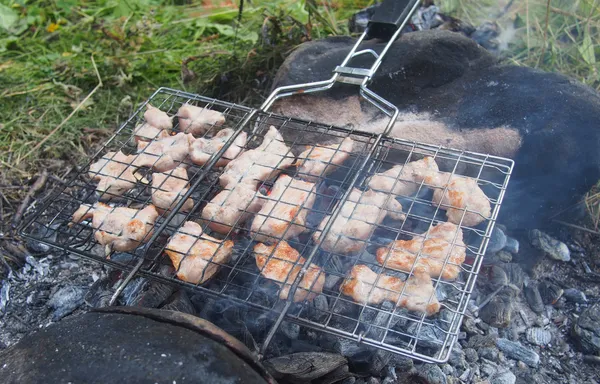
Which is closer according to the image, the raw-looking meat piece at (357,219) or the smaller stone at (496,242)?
the raw-looking meat piece at (357,219)

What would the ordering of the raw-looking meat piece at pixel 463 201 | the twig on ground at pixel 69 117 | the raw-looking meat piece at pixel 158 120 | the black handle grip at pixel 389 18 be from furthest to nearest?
the twig on ground at pixel 69 117
the black handle grip at pixel 389 18
the raw-looking meat piece at pixel 158 120
the raw-looking meat piece at pixel 463 201

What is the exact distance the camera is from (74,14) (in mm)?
5934

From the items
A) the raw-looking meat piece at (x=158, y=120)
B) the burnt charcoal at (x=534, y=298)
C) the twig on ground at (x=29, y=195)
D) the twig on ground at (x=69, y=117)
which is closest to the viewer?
the burnt charcoal at (x=534, y=298)

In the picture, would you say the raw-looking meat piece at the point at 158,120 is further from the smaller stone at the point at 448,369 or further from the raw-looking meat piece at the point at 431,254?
the smaller stone at the point at 448,369

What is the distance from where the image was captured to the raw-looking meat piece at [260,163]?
286 cm

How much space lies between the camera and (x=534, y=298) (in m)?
3.01

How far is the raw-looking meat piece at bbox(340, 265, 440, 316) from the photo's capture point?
2264 millimetres

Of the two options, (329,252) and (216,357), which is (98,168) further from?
(216,357)

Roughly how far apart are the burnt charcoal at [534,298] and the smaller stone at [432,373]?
2.67ft

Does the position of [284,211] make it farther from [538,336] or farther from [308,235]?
[538,336]

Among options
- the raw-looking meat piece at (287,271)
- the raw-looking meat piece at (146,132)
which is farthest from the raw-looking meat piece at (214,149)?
the raw-looking meat piece at (287,271)

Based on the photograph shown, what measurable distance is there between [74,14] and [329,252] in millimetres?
4868

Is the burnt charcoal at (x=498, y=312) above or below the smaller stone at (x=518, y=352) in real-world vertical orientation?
above

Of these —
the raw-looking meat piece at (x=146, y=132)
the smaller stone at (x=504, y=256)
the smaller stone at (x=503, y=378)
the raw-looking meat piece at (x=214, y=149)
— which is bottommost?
the smaller stone at (x=504, y=256)
